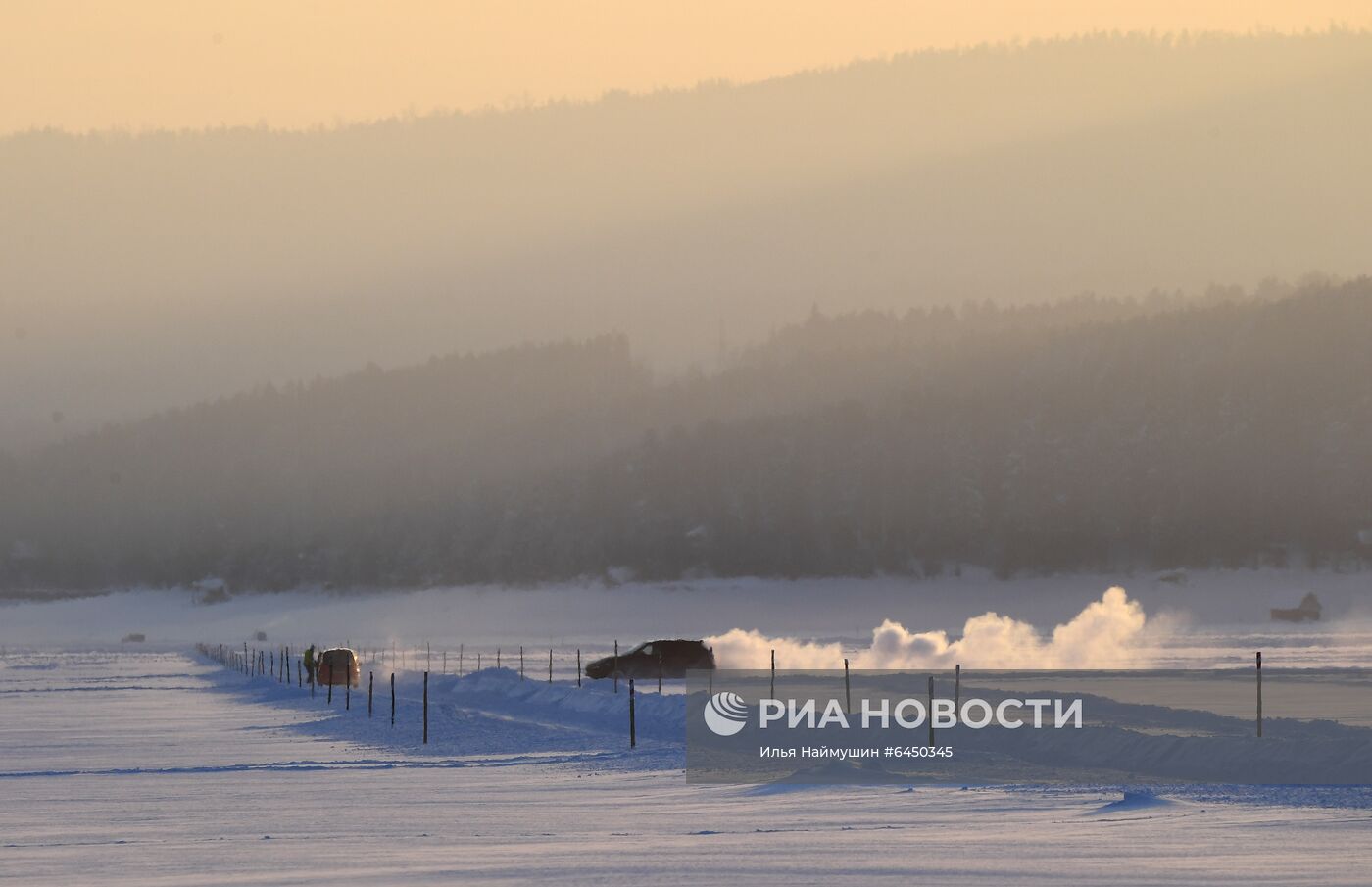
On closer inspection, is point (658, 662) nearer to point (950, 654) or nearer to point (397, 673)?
point (397, 673)

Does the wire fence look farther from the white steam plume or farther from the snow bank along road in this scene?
the white steam plume

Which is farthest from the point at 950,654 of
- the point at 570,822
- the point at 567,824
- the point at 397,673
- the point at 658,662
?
the point at 567,824

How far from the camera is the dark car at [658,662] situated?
65750 mm

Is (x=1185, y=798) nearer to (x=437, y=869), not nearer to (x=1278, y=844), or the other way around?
(x=1278, y=844)

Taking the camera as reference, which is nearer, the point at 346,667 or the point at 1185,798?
the point at 1185,798

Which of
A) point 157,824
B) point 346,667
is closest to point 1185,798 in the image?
point 157,824

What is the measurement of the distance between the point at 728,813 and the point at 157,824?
264 inches

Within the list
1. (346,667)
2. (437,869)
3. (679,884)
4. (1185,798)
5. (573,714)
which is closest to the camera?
(679,884)

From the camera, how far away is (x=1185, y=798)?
2669 centimetres

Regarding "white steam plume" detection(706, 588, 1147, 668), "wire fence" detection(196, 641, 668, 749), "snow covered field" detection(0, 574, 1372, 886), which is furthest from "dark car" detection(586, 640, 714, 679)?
"snow covered field" detection(0, 574, 1372, 886)

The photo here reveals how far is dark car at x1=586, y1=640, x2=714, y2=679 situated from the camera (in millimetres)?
65750

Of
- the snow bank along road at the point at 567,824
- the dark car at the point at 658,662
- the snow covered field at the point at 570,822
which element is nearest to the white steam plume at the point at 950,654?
the dark car at the point at 658,662

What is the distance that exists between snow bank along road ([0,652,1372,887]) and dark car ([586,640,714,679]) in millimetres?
22539

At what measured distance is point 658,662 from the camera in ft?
215
